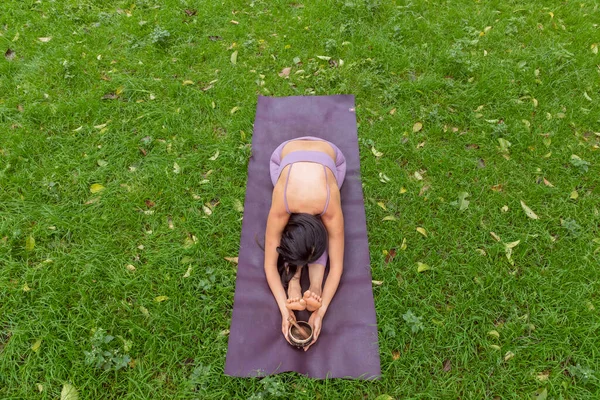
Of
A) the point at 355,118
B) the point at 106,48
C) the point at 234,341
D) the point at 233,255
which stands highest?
the point at 106,48

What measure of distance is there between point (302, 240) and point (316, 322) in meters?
0.77

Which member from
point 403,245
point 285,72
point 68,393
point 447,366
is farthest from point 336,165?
point 68,393

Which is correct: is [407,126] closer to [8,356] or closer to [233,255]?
[233,255]

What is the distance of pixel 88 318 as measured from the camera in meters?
3.26

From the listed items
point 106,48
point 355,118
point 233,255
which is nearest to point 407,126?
point 355,118

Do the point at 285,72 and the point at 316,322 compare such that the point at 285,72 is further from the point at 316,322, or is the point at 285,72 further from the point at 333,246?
the point at 316,322

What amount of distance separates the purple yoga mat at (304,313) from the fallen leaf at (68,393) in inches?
47.8

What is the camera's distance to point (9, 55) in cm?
520

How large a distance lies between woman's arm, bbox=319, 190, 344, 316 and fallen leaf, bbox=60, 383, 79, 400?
216 centimetres

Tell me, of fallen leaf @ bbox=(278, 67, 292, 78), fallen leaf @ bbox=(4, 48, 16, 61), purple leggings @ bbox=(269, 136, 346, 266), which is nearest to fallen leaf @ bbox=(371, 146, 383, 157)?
purple leggings @ bbox=(269, 136, 346, 266)

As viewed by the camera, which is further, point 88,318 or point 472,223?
point 472,223

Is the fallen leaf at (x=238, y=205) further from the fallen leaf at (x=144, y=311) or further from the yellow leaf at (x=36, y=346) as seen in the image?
the yellow leaf at (x=36, y=346)

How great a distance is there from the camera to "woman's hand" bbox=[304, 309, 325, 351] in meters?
3.21

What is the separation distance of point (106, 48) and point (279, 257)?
4173 millimetres
